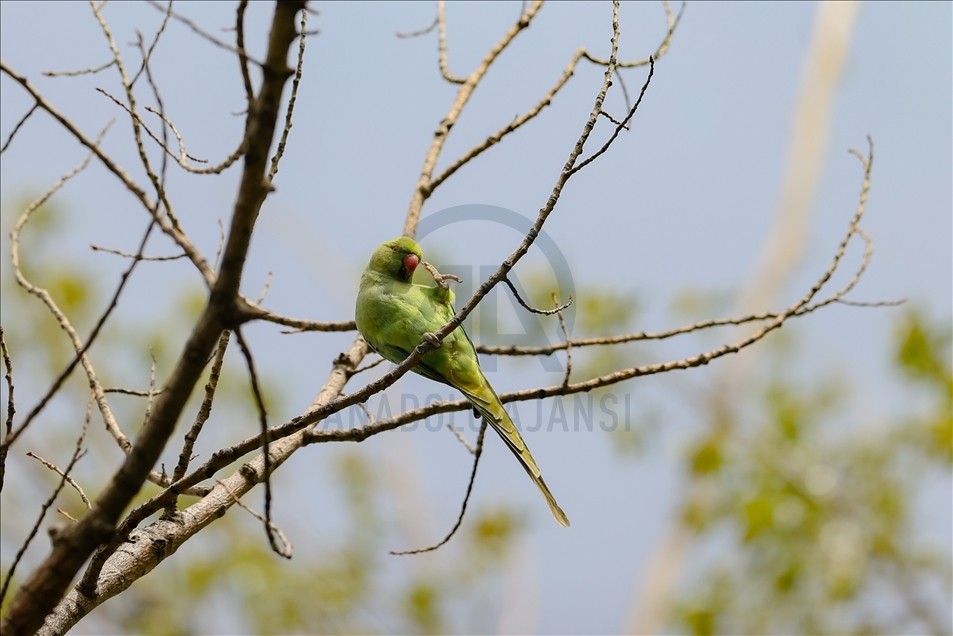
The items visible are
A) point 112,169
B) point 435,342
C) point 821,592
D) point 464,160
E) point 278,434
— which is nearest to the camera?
point 112,169

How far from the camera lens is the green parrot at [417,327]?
3932mm

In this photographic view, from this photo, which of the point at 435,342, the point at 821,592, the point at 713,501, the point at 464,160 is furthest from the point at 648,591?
the point at 435,342

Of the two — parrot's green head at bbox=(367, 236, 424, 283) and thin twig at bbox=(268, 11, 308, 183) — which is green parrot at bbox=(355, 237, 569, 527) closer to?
parrot's green head at bbox=(367, 236, 424, 283)

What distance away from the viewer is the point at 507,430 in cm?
386

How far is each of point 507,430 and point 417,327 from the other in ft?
2.62

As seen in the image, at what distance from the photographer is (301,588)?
33.8 feet

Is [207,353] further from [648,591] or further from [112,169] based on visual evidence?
[648,591]

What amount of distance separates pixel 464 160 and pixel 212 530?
8.47 metres

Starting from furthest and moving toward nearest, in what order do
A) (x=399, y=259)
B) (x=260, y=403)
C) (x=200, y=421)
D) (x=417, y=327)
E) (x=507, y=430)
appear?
(x=399, y=259), (x=417, y=327), (x=507, y=430), (x=200, y=421), (x=260, y=403)

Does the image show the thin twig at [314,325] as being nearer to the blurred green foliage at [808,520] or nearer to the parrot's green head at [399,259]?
the parrot's green head at [399,259]

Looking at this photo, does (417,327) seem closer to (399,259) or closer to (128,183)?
(399,259)

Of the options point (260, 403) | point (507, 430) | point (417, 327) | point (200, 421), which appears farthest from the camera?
point (417, 327)

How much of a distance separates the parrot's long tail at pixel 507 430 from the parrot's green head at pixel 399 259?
96cm

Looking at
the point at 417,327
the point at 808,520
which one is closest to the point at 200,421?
the point at 417,327
